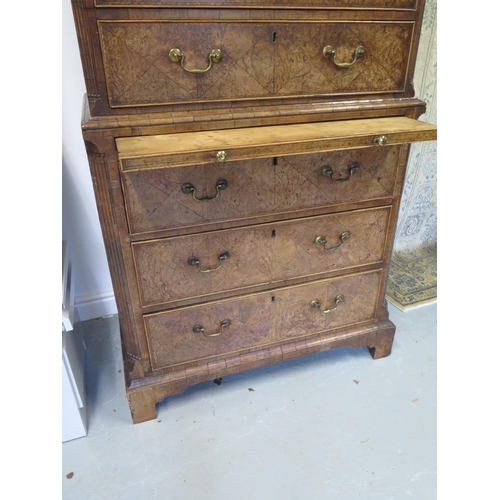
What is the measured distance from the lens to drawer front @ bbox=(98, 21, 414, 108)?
0.97 metres

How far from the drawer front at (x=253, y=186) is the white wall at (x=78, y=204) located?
61 centimetres

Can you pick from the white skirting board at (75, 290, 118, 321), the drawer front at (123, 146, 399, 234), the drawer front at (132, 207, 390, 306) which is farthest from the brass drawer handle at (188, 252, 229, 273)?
the white skirting board at (75, 290, 118, 321)

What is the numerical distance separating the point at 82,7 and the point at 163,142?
0.33 metres

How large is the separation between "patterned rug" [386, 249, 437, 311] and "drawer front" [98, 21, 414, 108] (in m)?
1.08

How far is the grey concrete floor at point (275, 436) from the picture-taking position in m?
1.21

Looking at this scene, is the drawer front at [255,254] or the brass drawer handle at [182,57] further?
the drawer front at [255,254]

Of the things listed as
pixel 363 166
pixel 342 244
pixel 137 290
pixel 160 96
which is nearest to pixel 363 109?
pixel 363 166

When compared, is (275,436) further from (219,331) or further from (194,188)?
(194,188)

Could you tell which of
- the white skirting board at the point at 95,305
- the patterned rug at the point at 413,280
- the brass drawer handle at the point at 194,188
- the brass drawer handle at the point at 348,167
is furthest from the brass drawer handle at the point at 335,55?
the white skirting board at the point at 95,305

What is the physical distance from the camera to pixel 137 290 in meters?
1.22

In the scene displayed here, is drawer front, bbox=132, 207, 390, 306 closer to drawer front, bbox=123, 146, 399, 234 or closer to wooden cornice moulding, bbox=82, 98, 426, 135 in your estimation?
drawer front, bbox=123, 146, 399, 234

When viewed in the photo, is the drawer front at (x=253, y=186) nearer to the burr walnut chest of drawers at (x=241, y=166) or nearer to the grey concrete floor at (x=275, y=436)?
the burr walnut chest of drawers at (x=241, y=166)

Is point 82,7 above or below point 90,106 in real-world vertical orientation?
above

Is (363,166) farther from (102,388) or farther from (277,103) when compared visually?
(102,388)
